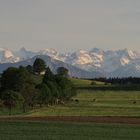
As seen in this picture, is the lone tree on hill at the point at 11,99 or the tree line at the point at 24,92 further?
the tree line at the point at 24,92

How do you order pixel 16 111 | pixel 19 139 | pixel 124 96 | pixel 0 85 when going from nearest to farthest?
pixel 19 139 → pixel 16 111 → pixel 0 85 → pixel 124 96

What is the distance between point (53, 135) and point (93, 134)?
5.09 meters

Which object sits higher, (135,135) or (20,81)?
(20,81)

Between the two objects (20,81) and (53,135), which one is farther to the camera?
(20,81)

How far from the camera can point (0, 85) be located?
479 ft

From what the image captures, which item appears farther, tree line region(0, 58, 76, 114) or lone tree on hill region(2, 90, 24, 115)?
tree line region(0, 58, 76, 114)

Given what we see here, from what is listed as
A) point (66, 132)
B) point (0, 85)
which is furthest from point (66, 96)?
point (66, 132)

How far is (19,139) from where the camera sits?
48.5 metres

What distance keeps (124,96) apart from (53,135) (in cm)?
14284

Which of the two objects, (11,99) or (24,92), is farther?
(24,92)

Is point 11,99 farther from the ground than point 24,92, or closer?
closer

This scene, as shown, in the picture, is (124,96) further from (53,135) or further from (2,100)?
(53,135)

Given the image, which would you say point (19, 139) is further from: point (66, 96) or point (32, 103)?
point (66, 96)

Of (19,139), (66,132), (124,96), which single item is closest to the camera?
(19,139)
